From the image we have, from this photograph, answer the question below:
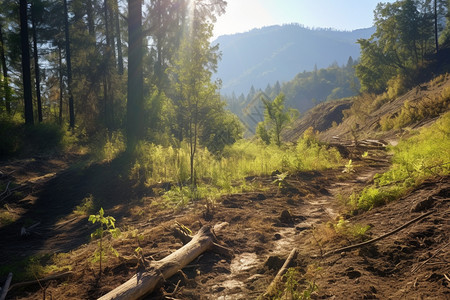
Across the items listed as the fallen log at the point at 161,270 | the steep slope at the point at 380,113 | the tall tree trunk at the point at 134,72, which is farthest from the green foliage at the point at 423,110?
the fallen log at the point at 161,270

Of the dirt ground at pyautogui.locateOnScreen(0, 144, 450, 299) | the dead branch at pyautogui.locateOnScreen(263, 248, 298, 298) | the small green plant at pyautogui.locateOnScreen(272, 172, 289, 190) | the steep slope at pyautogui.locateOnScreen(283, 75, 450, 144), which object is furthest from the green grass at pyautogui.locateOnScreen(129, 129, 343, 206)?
the steep slope at pyautogui.locateOnScreen(283, 75, 450, 144)

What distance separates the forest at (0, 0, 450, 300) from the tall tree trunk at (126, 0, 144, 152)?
2.4 inches

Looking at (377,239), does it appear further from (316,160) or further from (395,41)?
(395,41)

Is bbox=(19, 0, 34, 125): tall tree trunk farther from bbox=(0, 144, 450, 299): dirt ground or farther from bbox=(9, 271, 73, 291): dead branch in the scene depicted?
bbox=(9, 271, 73, 291): dead branch

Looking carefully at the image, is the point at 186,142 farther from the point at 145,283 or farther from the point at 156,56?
the point at 156,56

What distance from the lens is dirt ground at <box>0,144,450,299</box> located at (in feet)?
8.52

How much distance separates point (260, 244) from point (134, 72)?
33.8 ft

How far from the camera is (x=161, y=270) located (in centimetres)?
303

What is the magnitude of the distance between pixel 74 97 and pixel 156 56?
324 inches

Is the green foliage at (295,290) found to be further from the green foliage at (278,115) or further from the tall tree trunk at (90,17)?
the tall tree trunk at (90,17)

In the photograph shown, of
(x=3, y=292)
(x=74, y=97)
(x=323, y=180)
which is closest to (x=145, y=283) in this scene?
(x=3, y=292)

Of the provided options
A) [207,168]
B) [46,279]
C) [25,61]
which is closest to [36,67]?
[25,61]

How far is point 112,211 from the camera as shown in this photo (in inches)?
264

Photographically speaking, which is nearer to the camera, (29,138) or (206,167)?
(206,167)
